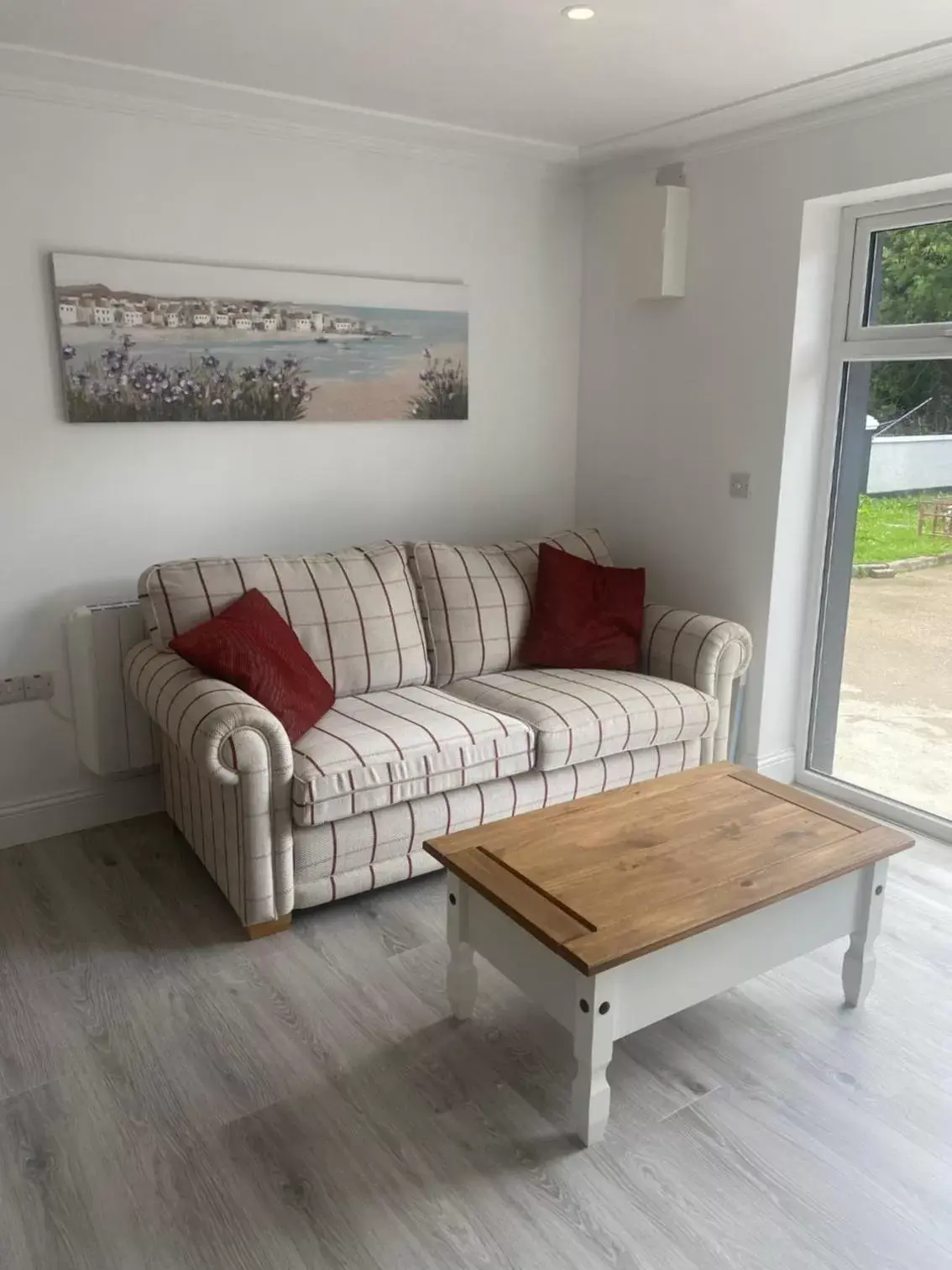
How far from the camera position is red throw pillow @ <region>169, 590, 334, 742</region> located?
2.80 m

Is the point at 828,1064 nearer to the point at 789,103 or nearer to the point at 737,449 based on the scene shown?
the point at 737,449

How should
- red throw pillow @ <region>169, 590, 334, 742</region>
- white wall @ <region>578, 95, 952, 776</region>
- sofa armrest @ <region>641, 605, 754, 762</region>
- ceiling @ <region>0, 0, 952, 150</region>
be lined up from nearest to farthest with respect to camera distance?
ceiling @ <region>0, 0, 952, 150</region>, red throw pillow @ <region>169, 590, 334, 742</region>, white wall @ <region>578, 95, 952, 776</region>, sofa armrest @ <region>641, 605, 754, 762</region>

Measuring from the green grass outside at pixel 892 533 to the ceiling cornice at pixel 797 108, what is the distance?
1238 millimetres

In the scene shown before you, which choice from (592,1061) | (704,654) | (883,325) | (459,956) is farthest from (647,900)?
(883,325)

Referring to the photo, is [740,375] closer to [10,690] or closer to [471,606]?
[471,606]

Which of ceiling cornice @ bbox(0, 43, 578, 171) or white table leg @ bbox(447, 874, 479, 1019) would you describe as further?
ceiling cornice @ bbox(0, 43, 578, 171)

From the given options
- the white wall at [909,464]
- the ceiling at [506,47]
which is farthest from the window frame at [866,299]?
the ceiling at [506,47]

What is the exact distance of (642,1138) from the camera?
1.99 m

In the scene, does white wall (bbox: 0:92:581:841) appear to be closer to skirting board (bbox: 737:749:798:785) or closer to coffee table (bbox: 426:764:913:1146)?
skirting board (bbox: 737:749:798:785)

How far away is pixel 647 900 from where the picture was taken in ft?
6.63

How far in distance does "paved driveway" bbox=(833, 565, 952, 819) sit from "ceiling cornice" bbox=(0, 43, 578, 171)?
6.91ft

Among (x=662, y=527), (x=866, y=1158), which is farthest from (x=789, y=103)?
(x=866, y=1158)

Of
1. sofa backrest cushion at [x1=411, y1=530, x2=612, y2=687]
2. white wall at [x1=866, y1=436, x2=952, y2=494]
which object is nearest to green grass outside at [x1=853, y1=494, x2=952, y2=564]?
white wall at [x1=866, y1=436, x2=952, y2=494]

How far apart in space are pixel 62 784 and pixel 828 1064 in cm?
253
